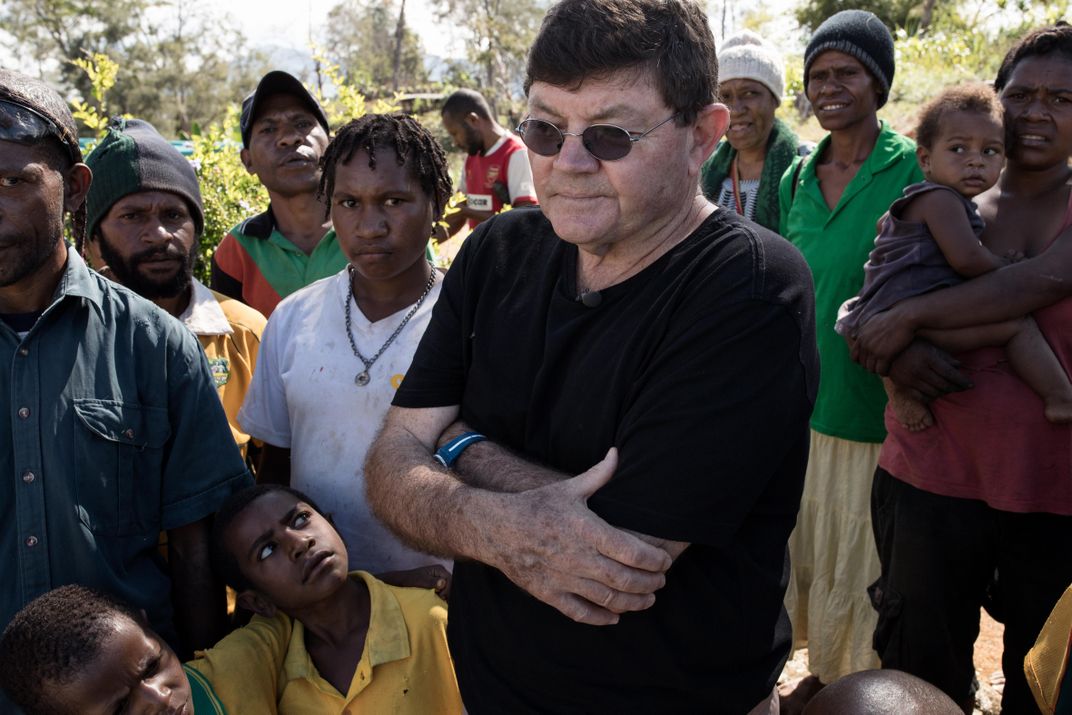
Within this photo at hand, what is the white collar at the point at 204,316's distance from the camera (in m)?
3.19

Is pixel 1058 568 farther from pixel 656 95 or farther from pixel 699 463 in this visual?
pixel 656 95

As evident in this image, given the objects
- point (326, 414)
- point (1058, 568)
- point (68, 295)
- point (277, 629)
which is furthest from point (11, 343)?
point (1058, 568)

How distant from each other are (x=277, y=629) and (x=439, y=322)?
118 centimetres

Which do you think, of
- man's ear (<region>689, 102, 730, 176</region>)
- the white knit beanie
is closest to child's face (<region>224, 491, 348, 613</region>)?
man's ear (<region>689, 102, 730, 176</region>)

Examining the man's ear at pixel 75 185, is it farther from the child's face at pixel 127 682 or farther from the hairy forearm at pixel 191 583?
the child's face at pixel 127 682

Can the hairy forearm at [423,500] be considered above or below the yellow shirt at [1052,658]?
above

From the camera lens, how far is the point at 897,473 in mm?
3170

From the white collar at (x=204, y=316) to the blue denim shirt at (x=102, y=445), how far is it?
0.66 meters

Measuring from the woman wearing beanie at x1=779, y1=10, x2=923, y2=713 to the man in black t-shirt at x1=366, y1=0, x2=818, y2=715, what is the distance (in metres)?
1.90

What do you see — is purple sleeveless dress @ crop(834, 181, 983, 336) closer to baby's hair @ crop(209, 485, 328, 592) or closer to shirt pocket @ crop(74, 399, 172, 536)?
baby's hair @ crop(209, 485, 328, 592)

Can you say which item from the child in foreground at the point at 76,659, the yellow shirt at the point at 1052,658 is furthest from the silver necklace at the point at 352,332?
the yellow shirt at the point at 1052,658

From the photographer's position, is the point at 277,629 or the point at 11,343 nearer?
the point at 11,343

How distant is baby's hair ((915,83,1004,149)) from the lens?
308 centimetres

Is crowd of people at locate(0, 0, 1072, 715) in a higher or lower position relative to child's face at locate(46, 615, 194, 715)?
higher
